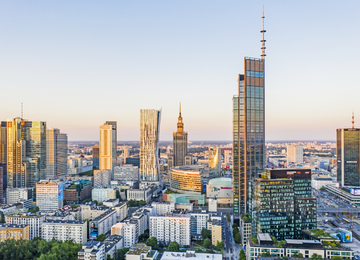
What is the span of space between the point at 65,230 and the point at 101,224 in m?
5.96

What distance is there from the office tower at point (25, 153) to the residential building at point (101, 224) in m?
42.4

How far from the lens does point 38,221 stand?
4900 centimetres

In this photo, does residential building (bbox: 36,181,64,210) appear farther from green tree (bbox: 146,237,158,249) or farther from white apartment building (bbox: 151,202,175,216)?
green tree (bbox: 146,237,158,249)

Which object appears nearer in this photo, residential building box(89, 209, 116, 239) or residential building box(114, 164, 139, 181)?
residential building box(89, 209, 116, 239)

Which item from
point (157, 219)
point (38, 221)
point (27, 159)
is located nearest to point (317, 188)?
point (157, 219)

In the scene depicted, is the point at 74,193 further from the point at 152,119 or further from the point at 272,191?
the point at 272,191

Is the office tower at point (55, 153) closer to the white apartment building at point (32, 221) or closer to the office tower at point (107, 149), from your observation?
the office tower at point (107, 149)

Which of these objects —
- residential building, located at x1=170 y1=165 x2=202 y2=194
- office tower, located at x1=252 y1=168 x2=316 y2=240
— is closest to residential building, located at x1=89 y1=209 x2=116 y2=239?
office tower, located at x1=252 y1=168 x2=316 y2=240

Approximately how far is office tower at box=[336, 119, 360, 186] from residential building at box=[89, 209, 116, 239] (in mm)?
69526

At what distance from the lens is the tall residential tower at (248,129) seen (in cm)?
5928

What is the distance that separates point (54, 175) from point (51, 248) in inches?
3055

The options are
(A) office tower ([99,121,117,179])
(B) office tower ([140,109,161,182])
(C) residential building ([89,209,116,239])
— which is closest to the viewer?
(C) residential building ([89,209,116,239])

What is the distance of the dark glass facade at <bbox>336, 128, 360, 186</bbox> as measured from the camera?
87.8m

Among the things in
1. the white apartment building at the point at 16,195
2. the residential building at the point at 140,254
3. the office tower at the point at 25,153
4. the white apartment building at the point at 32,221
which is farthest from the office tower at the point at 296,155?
the white apartment building at the point at 32,221
